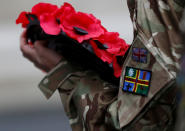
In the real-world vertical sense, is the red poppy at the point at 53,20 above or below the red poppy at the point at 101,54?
above

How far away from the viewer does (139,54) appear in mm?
913

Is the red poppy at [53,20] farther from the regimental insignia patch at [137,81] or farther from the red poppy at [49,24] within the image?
the regimental insignia patch at [137,81]

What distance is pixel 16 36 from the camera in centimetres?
368

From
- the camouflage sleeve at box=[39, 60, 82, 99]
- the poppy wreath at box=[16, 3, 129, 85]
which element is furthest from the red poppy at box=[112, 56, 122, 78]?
the camouflage sleeve at box=[39, 60, 82, 99]

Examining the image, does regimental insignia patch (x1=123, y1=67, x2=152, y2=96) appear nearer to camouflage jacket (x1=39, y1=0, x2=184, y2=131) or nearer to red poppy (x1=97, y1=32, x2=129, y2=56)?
A: camouflage jacket (x1=39, y1=0, x2=184, y2=131)

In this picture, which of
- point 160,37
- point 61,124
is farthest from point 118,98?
point 61,124

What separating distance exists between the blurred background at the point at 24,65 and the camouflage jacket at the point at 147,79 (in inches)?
95.3

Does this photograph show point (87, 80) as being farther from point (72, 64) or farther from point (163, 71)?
point (163, 71)

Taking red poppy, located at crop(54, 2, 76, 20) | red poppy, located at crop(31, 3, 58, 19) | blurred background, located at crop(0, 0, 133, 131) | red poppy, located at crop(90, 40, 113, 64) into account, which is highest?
red poppy, located at crop(31, 3, 58, 19)

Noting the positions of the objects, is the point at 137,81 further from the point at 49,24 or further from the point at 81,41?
the point at 49,24

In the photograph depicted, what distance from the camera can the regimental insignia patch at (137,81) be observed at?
91 cm

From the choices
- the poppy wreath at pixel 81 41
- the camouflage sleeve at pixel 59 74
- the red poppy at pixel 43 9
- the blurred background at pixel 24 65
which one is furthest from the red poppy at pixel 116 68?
the blurred background at pixel 24 65

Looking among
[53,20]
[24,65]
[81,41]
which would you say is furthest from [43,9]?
[24,65]

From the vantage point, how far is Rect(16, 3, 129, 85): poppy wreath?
1068 mm
